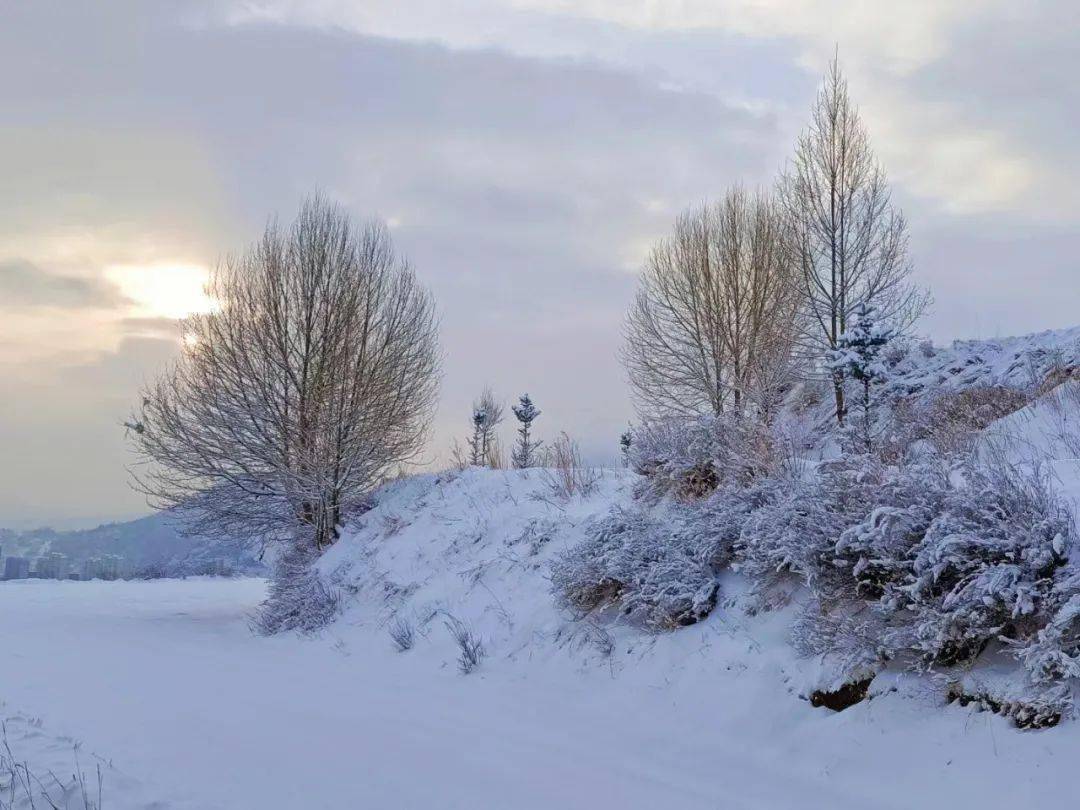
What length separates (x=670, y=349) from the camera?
22266mm

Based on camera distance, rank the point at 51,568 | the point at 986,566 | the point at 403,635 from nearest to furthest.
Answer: the point at 986,566 < the point at 403,635 < the point at 51,568

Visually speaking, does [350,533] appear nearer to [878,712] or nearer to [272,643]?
[272,643]

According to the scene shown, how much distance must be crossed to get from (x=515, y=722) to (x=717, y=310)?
17533mm

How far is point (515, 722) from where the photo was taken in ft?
17.4

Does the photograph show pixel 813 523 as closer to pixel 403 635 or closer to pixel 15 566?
pixel 403 635

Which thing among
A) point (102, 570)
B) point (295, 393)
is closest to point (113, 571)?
point (102, 570)

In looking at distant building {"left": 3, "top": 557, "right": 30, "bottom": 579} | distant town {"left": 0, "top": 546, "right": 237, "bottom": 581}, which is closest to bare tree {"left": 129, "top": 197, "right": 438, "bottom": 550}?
distant town {"left": 0, "top": 546, "right": 237, "bottom": 581}

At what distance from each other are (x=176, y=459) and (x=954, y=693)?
13.9 m

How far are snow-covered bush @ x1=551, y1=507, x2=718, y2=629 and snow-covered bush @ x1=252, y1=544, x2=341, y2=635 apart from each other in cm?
504

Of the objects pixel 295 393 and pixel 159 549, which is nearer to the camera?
pixel 295 393

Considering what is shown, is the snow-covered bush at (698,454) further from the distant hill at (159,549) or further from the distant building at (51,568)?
the distant building at (51,568)

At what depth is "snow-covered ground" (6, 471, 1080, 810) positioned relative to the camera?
12.4ft

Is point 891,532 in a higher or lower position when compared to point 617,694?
higher

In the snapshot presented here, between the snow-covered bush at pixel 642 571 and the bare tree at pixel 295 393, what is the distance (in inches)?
344
